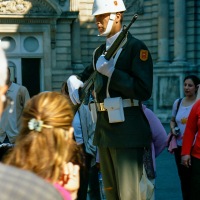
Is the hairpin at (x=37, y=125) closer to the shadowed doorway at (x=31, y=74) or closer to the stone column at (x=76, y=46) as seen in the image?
the shadowed doorway at (x=31, y=74)

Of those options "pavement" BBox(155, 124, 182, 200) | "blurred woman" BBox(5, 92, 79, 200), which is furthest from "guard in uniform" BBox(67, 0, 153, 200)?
"pavement" BBox(155, 124, 182, 200)

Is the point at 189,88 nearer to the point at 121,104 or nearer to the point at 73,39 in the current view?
the point at 121,104

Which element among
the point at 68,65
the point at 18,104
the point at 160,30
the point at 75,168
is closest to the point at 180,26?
the point at 160,30

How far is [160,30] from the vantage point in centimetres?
2561

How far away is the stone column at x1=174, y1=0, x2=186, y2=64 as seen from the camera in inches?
980

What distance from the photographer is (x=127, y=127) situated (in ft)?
16.6

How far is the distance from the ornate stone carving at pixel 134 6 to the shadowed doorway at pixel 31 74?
394 centimetres

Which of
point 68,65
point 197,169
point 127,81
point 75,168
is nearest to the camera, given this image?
point 75,168

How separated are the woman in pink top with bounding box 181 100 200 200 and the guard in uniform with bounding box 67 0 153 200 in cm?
108

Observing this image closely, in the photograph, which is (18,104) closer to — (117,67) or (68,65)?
(117,67)

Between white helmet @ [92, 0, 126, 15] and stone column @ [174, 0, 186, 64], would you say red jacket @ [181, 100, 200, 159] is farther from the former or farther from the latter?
stone column @ [174, 0, 186, 64]

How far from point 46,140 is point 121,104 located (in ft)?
7.58

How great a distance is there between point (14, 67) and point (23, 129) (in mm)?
22909

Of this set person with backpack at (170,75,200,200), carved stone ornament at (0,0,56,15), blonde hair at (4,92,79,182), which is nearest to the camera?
blonde hair at (4,92,79,182)
